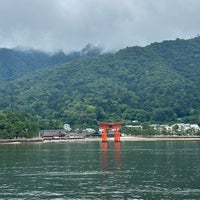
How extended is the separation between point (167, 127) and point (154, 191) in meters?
121

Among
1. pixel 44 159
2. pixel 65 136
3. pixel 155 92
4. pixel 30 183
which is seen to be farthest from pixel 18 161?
pixel 155 92

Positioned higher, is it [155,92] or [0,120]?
[155,92]

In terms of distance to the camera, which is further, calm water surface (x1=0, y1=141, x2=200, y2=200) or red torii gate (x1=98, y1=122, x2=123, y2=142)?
red torii gate (x1=98, y1=122, x2=123, y2=142)

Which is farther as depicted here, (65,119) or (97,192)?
(65,119)

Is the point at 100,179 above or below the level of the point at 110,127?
below

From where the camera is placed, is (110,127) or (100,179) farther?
(110,127)

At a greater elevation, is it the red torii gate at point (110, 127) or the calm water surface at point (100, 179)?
the red torii gate at point (110, 127)

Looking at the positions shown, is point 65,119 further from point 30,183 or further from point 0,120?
point 30,183

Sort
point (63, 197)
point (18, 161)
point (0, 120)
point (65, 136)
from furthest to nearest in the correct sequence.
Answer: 1. point (65, 136)
2. point (0, 120)
3. point (18, 161)
4. point (63, 197)

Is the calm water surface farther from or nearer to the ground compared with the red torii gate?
nearer to the ground

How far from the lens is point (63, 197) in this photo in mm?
34344

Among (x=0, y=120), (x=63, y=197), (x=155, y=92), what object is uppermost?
(x=155, y=92)

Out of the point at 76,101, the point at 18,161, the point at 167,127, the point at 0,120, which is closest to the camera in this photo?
the point at 18,161

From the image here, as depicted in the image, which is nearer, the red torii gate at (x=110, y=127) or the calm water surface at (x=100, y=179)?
the calm water surface at (x=100, y=179)
